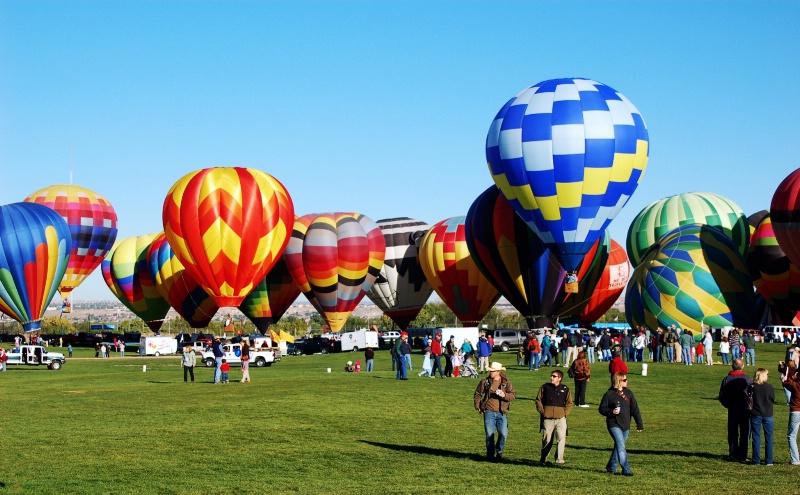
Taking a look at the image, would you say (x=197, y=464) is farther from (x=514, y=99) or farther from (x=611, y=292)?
(x=611, y=292)

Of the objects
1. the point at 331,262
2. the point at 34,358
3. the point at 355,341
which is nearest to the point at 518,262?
the point at 355,341

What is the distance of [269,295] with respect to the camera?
8825 centimetres

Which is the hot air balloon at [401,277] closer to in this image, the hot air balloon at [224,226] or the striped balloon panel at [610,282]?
the striped balloon panel at [610,282]

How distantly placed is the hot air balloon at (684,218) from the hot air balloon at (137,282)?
134ft

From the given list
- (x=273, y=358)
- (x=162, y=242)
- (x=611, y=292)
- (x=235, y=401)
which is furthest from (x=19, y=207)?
(x=235, y=401)

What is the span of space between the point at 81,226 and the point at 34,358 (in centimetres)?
4058

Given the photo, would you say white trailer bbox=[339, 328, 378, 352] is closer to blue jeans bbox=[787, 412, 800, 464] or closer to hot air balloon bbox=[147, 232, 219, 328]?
hot air balloon bbox=[147, 232, 219, 328]

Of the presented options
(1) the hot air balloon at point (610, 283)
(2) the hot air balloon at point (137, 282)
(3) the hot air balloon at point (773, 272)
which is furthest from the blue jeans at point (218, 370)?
(2) the hot air balloon at point (137, 282)

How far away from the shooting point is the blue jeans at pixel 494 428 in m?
20.4

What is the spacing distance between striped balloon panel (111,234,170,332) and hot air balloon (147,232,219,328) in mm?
2887

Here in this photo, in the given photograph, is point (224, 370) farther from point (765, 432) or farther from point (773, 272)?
point (773, 272)

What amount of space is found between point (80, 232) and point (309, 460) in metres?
82.6

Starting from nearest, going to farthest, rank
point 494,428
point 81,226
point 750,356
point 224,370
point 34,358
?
point 494,428 → point 224,370 → point 750,356 → point 34,358 → point 81,226

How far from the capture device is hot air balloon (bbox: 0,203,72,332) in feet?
252
